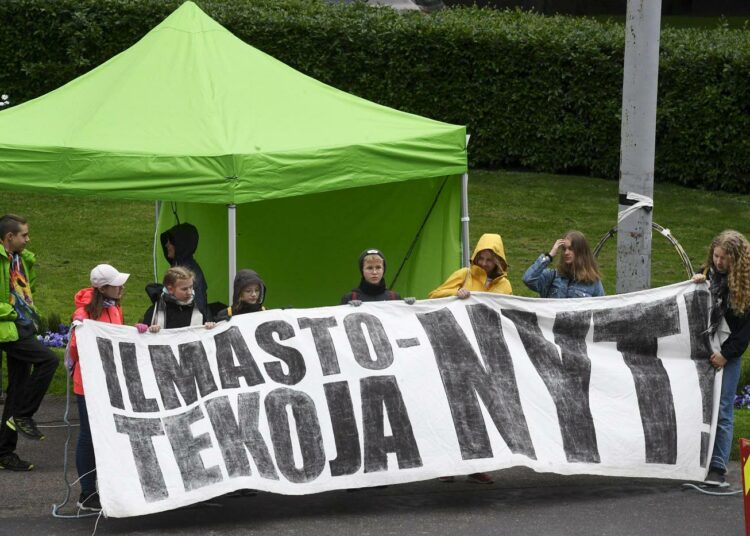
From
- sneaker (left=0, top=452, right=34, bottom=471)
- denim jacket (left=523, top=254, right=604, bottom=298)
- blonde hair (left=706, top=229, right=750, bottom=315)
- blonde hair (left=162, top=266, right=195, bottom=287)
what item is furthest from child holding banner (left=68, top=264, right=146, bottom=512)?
blonde hair (left=706, top=229, right=750, bottom=315)

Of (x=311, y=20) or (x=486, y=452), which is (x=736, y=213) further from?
(x=486, y=452)

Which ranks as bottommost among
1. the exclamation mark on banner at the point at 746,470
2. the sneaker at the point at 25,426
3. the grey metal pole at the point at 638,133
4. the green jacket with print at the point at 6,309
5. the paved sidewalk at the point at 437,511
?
the paved sidewalk at the point at 437,511

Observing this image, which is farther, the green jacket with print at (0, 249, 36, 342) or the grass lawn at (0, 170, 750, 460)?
the grass lawn at (0, 170, 750, 460)

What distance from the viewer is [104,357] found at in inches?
309

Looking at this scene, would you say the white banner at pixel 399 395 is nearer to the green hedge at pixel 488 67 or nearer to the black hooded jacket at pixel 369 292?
the black hooded jacket at pixel 369 292

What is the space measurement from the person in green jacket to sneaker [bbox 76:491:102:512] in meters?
0.99

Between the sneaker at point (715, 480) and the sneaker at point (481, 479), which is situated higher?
the sneaker at point (715, 480)

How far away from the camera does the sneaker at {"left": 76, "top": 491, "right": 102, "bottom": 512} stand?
7.89 metres

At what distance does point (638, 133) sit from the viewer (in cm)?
953

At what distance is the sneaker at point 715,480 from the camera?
8.49 meters

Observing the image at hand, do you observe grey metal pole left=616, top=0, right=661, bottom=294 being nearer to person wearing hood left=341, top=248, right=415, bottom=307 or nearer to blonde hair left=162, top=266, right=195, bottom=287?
person wearing hood left=341, top=248, right=415, bottom=307

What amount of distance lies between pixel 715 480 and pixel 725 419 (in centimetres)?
40

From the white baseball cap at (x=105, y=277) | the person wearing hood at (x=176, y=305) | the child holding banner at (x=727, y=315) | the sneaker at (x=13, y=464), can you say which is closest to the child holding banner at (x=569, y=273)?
the child holding banner at (x=727, y=315)

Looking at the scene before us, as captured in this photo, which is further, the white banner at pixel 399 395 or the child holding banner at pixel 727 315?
the child holding banner at pixel 727 315
